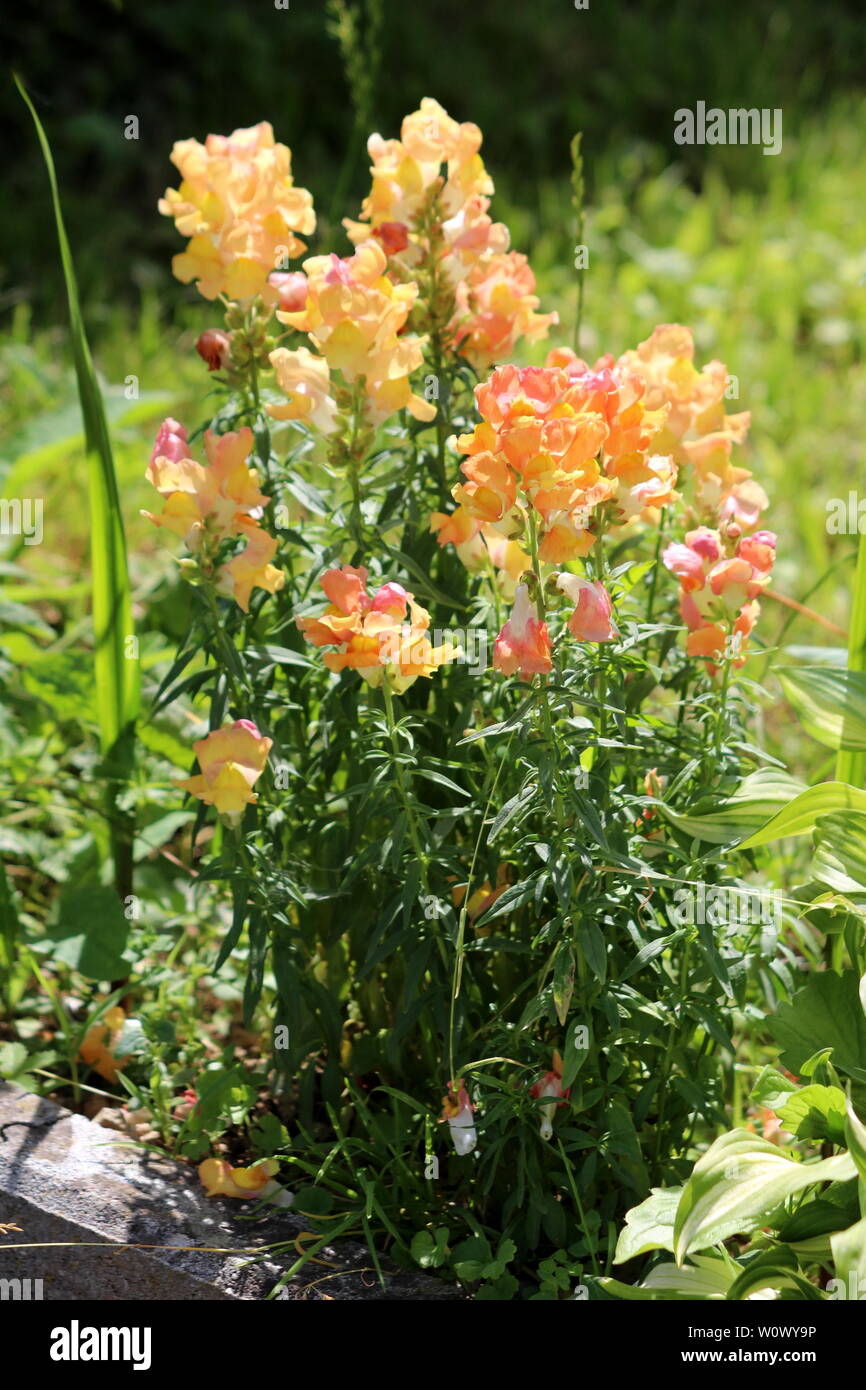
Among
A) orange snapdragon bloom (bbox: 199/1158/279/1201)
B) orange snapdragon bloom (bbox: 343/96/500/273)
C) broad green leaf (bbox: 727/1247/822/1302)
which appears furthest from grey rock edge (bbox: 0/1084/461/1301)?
orange snapdragon bloom (bbox: 343/96/500/273)

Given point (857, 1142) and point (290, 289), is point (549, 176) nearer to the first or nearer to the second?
point (290, 289)

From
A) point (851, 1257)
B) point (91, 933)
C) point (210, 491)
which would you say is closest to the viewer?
point (851, 1257)

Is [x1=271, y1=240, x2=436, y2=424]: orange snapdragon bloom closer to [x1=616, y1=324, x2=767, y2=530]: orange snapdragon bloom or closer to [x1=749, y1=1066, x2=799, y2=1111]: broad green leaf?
[x1=616, y1=324, x2=767, y2=530]: orange snapdragon bloom

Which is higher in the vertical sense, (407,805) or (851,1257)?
(407,805)

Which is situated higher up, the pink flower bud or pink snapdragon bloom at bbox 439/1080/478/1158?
the pink flower bud

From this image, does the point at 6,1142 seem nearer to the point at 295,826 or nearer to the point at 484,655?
the point at 295,826

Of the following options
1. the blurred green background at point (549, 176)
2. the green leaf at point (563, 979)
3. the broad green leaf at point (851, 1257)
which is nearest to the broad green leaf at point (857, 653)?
the green leaf at point (563, 979)

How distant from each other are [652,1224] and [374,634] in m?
0.69

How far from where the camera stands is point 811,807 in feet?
5.34

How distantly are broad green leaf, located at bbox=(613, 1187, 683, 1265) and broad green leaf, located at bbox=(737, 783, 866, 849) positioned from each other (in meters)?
0.39

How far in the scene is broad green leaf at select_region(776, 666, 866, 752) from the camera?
6.08ft

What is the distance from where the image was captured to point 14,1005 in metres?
2.21

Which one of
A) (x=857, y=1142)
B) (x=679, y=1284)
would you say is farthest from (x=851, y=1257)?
(x=679, y=1284)
